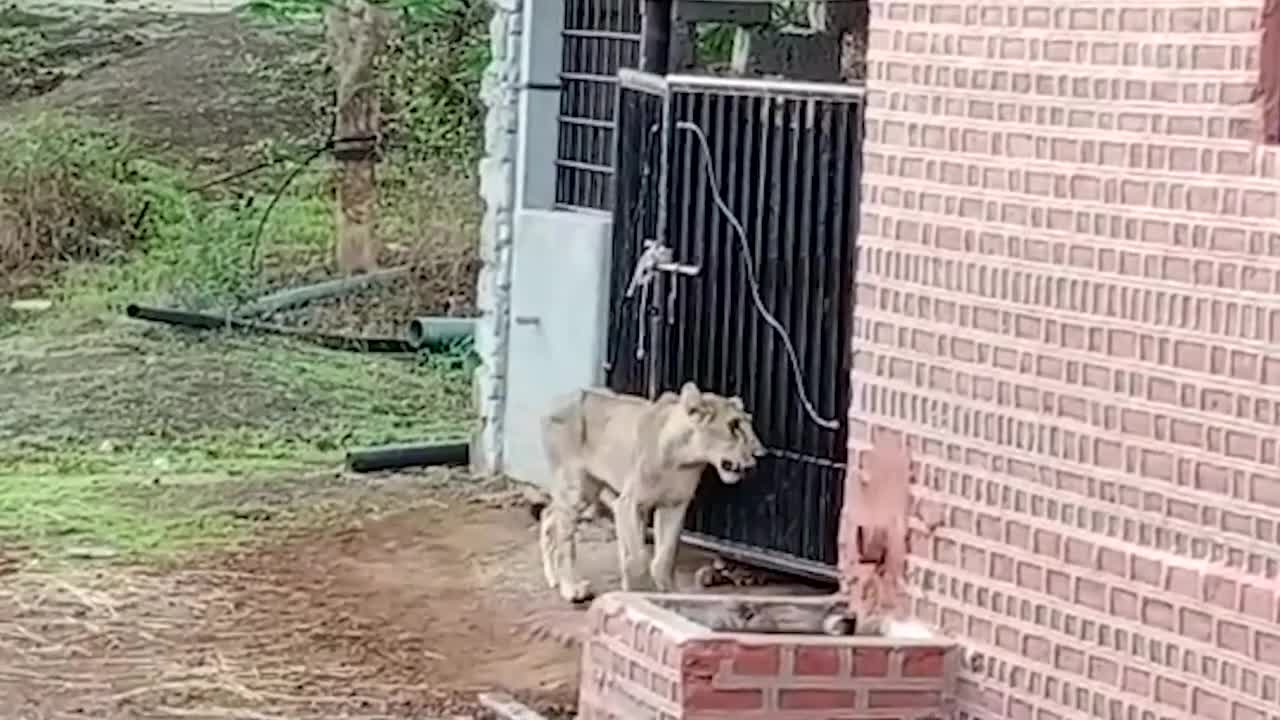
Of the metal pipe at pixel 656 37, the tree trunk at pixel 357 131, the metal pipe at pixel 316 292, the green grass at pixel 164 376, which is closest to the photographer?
the metal pipe at pixel 656 37

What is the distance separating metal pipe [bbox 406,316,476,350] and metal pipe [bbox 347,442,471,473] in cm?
275

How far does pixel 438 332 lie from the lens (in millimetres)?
13141

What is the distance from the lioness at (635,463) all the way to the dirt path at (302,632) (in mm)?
226

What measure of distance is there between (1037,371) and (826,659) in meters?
0.67

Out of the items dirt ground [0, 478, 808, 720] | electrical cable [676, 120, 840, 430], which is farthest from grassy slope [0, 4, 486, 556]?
electrical cable [676, 120, 840, 430]

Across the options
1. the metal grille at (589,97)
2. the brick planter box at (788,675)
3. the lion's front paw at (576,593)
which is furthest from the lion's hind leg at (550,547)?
the brick planter box at (788,675)

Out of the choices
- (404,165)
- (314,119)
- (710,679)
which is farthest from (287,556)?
(314,119)

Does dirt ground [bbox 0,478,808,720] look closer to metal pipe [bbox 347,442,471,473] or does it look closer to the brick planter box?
metal pipe [bbox 347,442,471,473]

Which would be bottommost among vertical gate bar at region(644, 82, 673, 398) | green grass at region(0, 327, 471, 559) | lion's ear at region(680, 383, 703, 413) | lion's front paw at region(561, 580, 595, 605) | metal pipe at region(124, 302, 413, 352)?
green grass at region(0, 327, 471, 559)

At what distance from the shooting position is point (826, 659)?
4828 mm

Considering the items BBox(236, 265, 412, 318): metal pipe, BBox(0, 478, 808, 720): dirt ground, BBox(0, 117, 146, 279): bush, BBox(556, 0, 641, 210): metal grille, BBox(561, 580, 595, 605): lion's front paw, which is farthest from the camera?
BBox(0, 117, 146, 279): bush

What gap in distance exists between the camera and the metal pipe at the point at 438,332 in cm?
1310

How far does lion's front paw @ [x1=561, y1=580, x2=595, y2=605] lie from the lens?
7785 mm

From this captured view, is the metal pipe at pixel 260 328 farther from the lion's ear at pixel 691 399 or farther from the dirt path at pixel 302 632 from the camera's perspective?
the lion's ear at pixel 691 399
